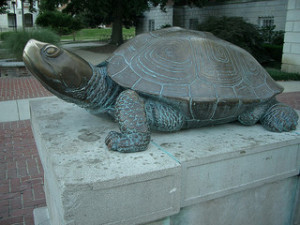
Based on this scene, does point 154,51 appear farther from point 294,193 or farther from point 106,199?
point 294,193

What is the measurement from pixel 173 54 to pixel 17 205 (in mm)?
2190

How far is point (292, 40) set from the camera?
425 inches

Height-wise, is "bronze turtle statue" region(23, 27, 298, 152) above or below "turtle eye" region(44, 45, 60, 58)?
below

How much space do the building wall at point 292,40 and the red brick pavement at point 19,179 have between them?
32.8ft

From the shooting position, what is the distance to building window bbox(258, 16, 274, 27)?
16209mm

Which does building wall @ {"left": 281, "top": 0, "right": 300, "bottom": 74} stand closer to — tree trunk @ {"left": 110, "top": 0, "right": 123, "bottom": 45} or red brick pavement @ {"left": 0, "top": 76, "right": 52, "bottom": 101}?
red brick pavement @ {"left": 0, "top": 76, "right": 52, "bottom": 101}

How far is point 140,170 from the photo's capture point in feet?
5.98

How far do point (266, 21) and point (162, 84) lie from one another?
1670 centimetres

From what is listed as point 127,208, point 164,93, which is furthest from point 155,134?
point 127,208

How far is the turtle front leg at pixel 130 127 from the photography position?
2.07 meters

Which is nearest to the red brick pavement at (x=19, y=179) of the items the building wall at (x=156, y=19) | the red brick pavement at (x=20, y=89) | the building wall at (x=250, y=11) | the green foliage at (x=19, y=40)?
the red brick pavement at (x=20, y=89)

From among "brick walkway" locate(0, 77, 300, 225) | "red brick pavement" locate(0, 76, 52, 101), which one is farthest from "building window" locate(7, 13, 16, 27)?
"brick walkway" locate(0, 77, 300, 225)

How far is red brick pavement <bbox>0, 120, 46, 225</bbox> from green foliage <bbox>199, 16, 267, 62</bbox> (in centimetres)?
1047

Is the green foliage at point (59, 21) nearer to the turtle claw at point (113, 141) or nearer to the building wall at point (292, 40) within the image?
the building wall at point (292, 40)
